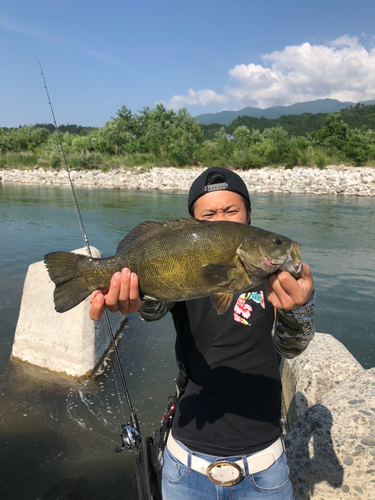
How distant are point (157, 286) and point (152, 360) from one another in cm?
392

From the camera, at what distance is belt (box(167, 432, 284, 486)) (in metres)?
2.03

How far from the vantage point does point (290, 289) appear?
195 centimetres

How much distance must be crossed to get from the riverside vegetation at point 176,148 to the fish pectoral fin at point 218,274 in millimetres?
40161

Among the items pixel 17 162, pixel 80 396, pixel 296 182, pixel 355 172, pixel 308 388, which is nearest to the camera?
pixel 308 388

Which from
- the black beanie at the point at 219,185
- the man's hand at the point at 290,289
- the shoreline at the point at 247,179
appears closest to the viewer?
the man's hand at the point at 290,289

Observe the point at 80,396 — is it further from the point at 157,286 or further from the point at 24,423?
the point at 157,286

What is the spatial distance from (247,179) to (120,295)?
112 ft

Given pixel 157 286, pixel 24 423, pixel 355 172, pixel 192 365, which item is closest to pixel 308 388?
pixel 192 365

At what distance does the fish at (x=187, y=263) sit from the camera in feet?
6.86

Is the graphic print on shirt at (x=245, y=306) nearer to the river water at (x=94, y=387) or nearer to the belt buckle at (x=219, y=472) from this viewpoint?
the belt buckle at (x=219, y=472)

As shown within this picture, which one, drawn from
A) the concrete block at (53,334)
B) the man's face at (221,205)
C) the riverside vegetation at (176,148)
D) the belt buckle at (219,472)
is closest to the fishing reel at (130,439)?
the belt buckle at (219,472)

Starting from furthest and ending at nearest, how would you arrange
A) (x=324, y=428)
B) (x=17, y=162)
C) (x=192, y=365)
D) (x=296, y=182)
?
(x=17, y=162) → (x=296, y=182) → (x=324, y=428) → (x=192, y=365)

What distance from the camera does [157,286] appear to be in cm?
223

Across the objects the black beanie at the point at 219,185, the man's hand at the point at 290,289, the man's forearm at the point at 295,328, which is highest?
the black beanie at the point at 219,185
